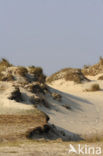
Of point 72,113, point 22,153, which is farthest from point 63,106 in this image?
point 22,153

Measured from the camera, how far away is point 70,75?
2789 centimetres

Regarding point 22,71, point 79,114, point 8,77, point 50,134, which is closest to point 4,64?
point 22,71

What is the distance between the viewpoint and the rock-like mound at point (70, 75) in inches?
1078

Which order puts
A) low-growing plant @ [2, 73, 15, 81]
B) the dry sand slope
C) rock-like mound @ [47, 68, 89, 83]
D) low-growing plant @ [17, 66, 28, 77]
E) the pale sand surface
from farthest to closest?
1. rock-like mound @ [47, 68, 89, 83]
2. low-growing plant @ [17, 66, 28, 77]
3. low-growing plant @ [2, 73, 15, 81]
4. the dry sand slope
5. the pale sand surface

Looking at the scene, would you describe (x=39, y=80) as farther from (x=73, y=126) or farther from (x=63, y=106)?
(x=73, y=126)

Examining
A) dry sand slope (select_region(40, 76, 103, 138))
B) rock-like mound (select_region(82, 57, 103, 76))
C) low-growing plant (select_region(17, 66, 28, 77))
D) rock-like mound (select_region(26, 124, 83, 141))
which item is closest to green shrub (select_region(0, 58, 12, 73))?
low-growing plant (select_region(17, 66, 28, 77))

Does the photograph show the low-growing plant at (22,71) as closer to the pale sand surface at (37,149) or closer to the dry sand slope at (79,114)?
the dry sand slope at (79,114)


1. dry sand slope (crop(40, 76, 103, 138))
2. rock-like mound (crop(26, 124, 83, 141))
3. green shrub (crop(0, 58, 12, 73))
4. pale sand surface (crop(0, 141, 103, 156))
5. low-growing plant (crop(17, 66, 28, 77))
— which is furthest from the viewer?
green shrub (crop(0, 58, 12, 73))

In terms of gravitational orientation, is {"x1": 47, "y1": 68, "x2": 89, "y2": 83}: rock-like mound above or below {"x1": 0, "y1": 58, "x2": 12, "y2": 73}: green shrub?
above

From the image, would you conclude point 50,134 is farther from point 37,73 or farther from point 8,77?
point 37,73

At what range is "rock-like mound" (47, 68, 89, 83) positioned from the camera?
1078 inches

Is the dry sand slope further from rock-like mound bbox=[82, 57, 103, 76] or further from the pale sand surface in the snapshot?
rock-like mound bbox=[82, 57, 103, 76]

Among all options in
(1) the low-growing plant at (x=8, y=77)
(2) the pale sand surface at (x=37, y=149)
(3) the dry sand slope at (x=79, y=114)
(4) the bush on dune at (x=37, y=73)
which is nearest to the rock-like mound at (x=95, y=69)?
(3) the dry sand slope at (x=79, y=114)

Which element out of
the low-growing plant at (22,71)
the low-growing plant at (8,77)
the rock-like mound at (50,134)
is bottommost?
the rock-like mound at (50,134)
